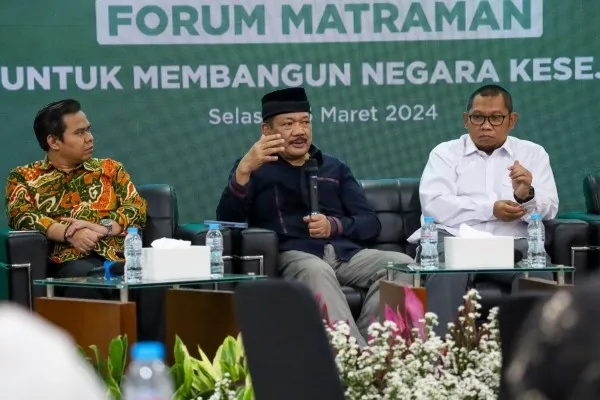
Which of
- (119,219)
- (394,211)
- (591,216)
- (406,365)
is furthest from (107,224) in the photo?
(406,365)

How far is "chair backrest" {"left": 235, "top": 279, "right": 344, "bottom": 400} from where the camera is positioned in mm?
1753

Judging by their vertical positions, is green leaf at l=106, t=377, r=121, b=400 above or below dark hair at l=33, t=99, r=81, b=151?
below

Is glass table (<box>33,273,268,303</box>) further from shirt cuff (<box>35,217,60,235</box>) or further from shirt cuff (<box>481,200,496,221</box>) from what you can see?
shirt cuff (<box>481,200,496,221</box>)

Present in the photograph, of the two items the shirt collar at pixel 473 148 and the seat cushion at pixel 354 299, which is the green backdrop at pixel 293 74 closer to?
the shirt collar at pixel 473 148

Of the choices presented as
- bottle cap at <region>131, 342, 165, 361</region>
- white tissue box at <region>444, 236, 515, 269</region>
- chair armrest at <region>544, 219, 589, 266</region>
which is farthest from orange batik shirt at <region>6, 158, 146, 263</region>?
bottle cap at <region>131, 342, 165, 361</region>

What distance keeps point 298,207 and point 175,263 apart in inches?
47.7

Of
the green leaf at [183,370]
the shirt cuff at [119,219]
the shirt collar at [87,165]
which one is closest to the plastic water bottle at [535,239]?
the shirt cuff at [119,219]

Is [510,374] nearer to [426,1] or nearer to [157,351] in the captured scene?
[157,351]

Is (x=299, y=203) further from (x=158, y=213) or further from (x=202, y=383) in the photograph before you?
(x=202, y=383)

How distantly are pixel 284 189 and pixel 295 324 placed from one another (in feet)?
13.4

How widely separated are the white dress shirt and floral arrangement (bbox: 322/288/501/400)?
2804 millimetres

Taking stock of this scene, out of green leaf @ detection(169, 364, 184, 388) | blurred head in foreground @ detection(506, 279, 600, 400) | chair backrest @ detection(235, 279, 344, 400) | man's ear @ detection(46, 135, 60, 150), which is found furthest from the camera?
man's ear @ detection(46, 135, 60, 150)

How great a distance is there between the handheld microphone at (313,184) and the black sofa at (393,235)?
232mm

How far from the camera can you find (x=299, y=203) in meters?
5.86
